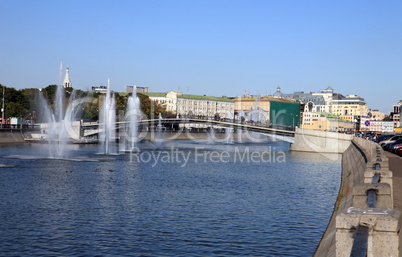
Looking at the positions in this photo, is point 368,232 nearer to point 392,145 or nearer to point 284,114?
point 392,145

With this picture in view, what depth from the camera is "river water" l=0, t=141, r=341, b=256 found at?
17.0 metres

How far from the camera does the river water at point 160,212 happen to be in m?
17.0

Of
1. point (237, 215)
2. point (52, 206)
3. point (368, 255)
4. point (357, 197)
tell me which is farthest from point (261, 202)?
point (368, 255)

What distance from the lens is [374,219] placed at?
6605 millimetres

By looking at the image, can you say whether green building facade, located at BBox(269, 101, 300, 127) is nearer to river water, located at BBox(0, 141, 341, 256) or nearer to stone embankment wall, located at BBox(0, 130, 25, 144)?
stone embankment wall, located at BBox(0, 130, 25, 144)

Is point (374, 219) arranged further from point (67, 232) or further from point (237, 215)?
point (237, 215)

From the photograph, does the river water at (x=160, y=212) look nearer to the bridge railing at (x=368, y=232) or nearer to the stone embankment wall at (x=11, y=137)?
the bridge railing at (x=368, y=232)

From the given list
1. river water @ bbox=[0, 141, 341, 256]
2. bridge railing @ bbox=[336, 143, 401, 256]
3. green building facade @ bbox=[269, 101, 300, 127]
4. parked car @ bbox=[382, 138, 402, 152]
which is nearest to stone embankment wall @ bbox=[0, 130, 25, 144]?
river water @ bbox=[0, 141, 341, 256]

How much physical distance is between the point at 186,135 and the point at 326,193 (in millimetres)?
98757

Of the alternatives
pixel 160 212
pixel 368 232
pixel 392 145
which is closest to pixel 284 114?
pixel 392 145

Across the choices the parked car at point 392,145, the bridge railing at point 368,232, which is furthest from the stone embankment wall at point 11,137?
the bridge railing at point 368,232

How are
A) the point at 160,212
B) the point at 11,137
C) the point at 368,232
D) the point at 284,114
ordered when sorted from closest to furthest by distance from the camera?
1. the point at 368,232
2. the point at 160,212
3. the point at 11,137
4. the point at 284,114

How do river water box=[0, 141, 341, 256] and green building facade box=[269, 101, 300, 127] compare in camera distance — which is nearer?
river water box=[0, 141, 341, 256]

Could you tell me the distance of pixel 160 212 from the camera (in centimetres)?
2280
